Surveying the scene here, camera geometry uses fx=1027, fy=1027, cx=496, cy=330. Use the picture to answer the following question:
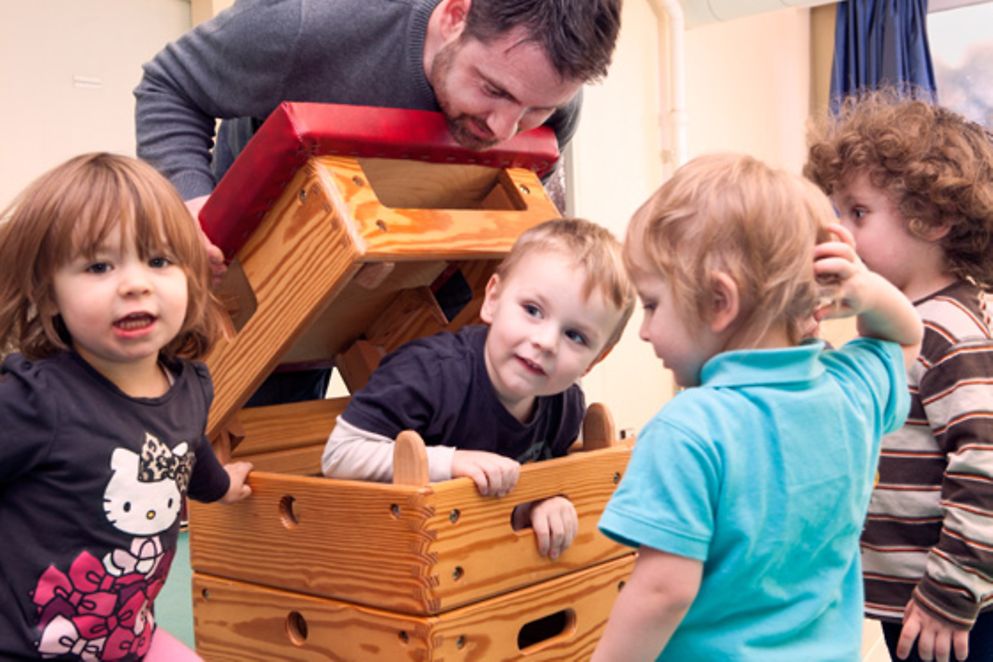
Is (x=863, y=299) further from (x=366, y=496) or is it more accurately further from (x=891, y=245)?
(x=366, y=496)

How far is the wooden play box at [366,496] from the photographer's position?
1.21m

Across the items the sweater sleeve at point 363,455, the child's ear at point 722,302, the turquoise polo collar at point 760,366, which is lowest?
the sweater sleeve at point 363,455

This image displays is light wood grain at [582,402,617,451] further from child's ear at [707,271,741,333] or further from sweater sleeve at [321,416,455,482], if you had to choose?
child's ear at [707,271,741,333]

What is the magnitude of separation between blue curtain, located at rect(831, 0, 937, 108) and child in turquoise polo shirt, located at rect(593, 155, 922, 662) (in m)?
4.60

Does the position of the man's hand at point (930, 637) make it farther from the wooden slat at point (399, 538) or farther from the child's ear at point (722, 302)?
the child's ear at point (722, 302)

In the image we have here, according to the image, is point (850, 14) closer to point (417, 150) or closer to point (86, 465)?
point (417, 150)

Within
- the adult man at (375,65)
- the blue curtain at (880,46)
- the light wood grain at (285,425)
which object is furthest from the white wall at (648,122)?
the adult man at (375,65)

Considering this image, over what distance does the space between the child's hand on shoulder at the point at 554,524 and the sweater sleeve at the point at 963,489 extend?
1.45 ft

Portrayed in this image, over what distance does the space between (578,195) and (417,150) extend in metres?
2.83

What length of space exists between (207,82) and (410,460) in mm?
688

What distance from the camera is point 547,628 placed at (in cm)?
145

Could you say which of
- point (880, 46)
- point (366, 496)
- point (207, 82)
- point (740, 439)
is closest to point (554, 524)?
point (366, 496)

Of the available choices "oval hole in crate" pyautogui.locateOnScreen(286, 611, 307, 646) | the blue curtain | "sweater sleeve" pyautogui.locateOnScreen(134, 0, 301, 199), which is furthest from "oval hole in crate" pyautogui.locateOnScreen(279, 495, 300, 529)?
the blue curtain

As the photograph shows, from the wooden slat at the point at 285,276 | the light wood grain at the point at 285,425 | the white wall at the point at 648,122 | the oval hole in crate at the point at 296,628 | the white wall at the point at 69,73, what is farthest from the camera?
the white wall at the point at 648,122
